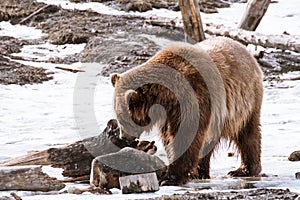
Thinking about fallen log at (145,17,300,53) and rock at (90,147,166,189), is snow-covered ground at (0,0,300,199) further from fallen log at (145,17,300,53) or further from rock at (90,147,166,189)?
fallen log at (145,17,300,53)

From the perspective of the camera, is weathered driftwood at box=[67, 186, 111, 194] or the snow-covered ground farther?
the snow-covered ground

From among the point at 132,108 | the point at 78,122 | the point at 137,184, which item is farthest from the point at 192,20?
the point at 137,184

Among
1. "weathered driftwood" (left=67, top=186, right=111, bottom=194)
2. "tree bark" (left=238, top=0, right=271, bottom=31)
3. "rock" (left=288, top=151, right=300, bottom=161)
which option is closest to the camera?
"weathered driftwood" (left=67, top=186, right=111, bottom=194)

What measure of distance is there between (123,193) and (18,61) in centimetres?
868

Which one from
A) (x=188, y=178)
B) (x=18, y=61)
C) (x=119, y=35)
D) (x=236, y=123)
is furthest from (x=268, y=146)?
(x=119, y=35)

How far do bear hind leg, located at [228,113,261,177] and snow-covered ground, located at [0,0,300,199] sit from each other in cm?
16

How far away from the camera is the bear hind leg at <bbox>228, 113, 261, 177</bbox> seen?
596 cm

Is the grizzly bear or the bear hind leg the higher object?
the grizzly bear

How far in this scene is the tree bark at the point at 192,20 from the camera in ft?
40.3

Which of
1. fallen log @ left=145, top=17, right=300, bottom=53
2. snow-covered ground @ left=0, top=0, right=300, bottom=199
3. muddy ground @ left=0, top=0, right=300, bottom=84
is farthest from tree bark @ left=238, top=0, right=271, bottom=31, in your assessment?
snow-covered ground @ left=0, top=0, right=300, bottom=199

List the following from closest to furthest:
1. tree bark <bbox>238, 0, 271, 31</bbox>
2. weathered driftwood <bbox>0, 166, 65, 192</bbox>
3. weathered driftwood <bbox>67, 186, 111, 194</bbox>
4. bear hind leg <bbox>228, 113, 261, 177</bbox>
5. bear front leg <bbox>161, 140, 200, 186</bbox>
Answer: weathered driftwood <bbox>0, 166, 65, 192</bbox>, weathered driftwood <bbox>67, 186, 111, 194</bbox>, bear front leg <bbox>161, 140, 200, 186</bbox>, bear hind leg <bbox>228, 113, 261, 177</bbox>, tree bark <bbox>238, 0, 271, 31</bbox>

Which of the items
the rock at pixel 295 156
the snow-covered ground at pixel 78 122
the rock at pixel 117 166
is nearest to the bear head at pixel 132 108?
the rock at pixel 117 166

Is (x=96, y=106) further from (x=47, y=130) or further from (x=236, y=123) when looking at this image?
(x=236, y=123)

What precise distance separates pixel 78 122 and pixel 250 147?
11.2ft
